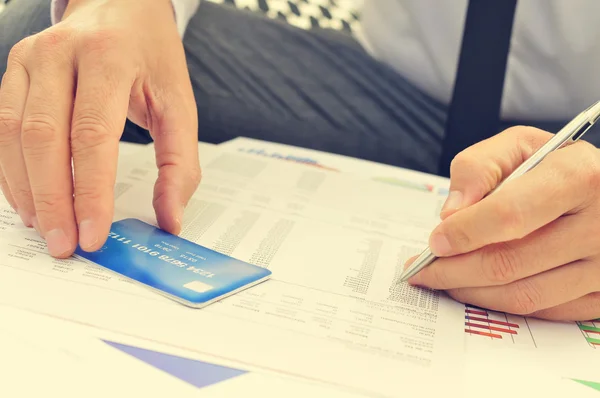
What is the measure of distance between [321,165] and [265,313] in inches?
15.9

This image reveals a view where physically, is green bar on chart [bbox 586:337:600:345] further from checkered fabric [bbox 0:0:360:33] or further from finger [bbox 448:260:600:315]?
checkered fabric [bbox 0:0:360:33]

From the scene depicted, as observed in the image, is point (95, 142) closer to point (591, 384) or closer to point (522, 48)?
point (591, 384)

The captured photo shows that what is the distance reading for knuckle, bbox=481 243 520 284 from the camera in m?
0.45

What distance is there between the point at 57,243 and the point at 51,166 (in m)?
0.06

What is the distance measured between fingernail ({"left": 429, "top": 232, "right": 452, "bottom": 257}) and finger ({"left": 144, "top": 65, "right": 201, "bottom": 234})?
8.7 inches

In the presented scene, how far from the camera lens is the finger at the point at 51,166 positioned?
45 cm

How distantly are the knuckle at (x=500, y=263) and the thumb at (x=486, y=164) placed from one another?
41 mm

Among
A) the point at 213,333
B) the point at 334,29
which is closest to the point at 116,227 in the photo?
the point at 213,333

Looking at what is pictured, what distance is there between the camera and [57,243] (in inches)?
17.6

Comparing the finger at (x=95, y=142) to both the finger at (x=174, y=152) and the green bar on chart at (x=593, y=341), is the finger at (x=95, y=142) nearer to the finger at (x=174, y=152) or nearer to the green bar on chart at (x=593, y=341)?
the finger at (x=174, y=152)

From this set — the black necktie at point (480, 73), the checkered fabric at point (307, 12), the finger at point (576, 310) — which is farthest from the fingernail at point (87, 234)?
the checkered fabric at point (307, 12)

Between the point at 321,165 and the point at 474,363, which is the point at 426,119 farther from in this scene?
the point at 474,363

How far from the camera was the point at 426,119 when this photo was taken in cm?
92

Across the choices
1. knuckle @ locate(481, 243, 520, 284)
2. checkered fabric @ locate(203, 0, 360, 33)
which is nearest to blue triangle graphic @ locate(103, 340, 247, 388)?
knuckle @ locate(481, 243, 520, 284)
